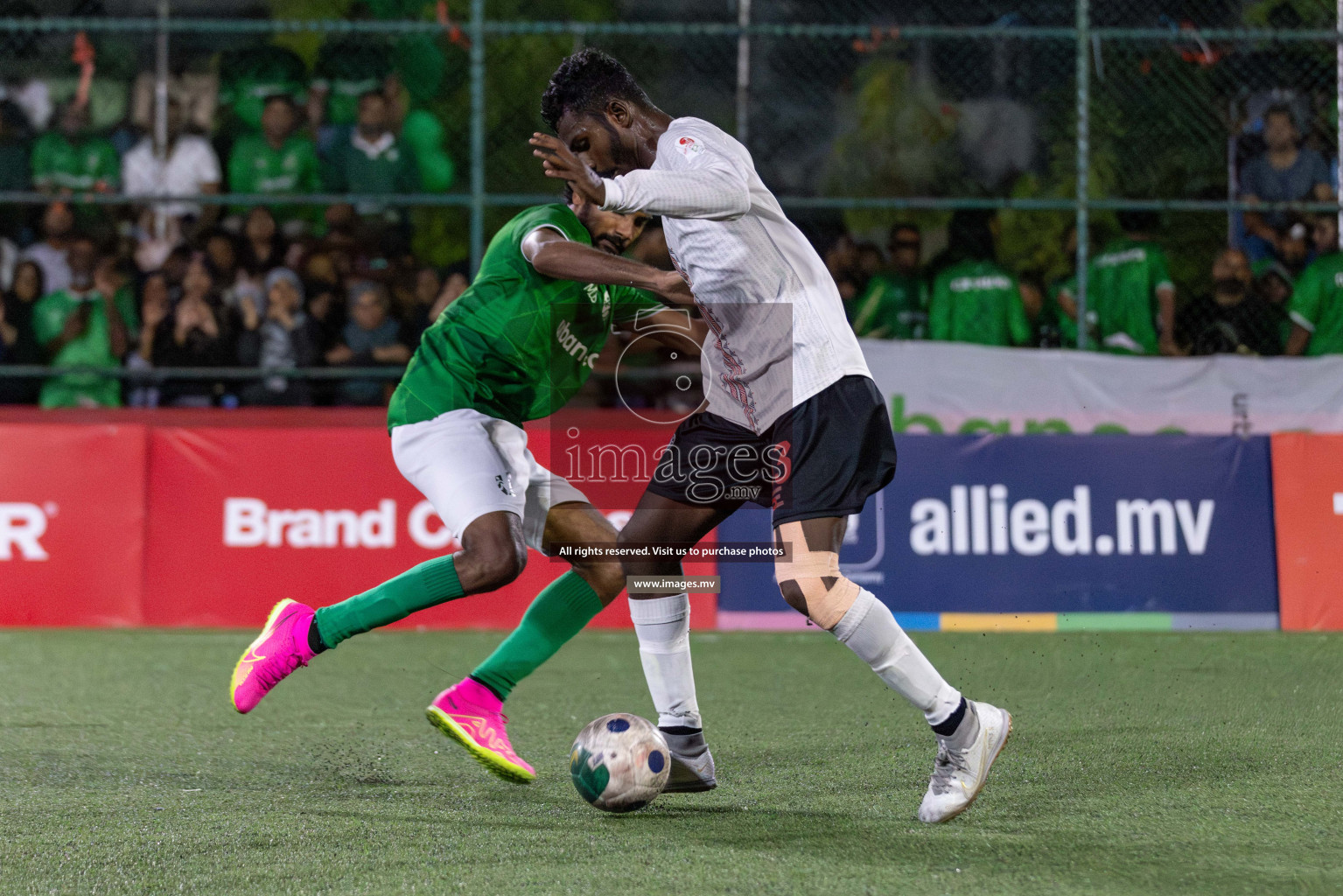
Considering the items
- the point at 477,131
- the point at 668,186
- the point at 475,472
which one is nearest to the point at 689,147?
the point at 668,186

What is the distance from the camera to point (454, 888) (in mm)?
3188

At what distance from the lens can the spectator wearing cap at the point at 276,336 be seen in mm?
9838

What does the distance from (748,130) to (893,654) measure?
23.7 ft

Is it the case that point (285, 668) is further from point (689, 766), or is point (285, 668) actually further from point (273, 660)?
point (689, 766)

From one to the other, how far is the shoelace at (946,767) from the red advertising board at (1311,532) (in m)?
5.87

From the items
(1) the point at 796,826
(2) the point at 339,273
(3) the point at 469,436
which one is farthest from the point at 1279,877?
(2) the point at 339,273

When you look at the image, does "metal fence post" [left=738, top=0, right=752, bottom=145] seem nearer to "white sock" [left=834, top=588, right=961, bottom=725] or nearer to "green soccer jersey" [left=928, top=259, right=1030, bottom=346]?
"green soccer jersey" [left=928, top=259, right=1030, bottom=346]

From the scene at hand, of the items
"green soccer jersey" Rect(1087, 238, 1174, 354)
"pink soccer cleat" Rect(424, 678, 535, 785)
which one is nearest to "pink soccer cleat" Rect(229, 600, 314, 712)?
"pink soccer cleat" Rect(424, 678, 535, 785)

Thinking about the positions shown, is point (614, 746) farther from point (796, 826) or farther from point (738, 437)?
point (738, 437)

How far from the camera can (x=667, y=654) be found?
14.9 ft

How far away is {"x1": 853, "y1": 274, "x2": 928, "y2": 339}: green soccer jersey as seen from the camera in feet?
33.8

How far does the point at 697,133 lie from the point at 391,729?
8.88 feet

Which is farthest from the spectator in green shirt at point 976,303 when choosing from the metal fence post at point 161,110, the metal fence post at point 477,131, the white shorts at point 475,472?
the white shorts at point 475,472

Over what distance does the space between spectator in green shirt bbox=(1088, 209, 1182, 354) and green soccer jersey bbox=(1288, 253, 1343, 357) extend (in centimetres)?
87
